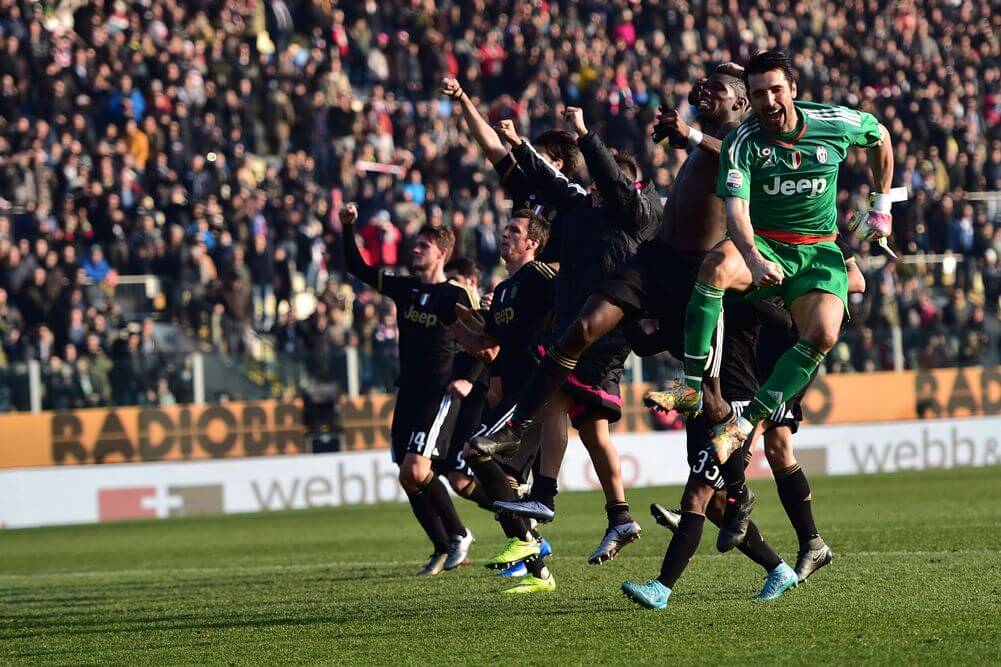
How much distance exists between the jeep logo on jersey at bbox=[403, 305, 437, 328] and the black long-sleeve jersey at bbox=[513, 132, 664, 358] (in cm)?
235

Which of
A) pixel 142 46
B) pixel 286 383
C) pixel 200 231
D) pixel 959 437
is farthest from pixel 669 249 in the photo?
pixel 142 46

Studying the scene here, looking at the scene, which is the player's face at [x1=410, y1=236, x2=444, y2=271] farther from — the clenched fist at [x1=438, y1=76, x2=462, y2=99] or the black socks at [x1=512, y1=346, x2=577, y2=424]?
the black socks at [x1=512, y1=346, x2=577, y2=424]

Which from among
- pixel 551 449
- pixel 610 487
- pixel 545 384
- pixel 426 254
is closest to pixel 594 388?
pixel 551 449

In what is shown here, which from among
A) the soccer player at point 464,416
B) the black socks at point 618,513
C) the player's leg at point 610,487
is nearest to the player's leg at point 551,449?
the player's leg at point 610,487

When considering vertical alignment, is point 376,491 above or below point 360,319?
below

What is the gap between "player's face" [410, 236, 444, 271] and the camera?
11578 mm

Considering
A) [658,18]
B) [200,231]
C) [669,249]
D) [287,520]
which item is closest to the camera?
[669,249]

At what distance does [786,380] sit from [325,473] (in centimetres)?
1512

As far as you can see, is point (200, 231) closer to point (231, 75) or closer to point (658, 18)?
point (231, 75)

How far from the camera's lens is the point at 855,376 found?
998 inches

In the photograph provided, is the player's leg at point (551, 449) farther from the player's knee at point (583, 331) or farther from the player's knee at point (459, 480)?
the player's knee at point (459, 480)

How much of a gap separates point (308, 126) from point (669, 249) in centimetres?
1903

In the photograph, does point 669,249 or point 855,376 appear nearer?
point 669,249

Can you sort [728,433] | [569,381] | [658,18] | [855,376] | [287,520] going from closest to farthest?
1. [728,433]
2. [569,381]
3. [287,520]
4. [855,376]
5. [658,18]
